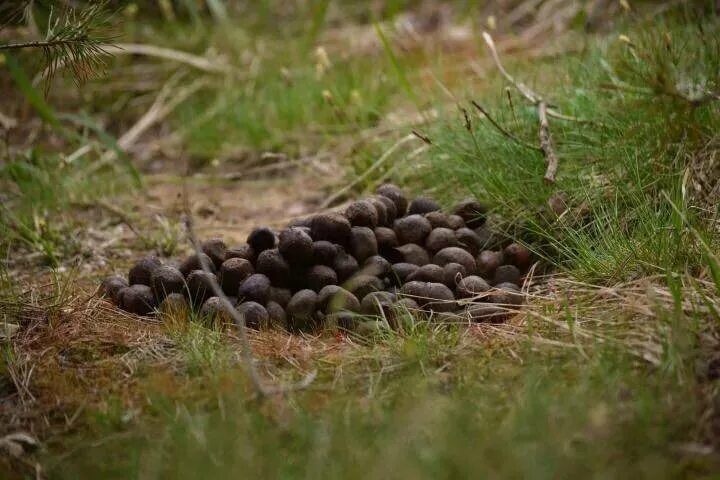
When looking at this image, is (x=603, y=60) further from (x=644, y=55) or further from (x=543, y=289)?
(x=543, y=289)

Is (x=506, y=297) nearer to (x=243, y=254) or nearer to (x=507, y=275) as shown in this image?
(x=507, y=275)

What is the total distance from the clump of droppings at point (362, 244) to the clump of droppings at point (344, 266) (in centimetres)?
4

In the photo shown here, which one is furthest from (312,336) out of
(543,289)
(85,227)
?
(85,227)

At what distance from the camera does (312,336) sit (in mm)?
2318

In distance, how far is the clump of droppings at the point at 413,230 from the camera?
269cm

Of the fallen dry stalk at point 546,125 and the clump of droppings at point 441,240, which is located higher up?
the fallen dry stalk at point 546,125

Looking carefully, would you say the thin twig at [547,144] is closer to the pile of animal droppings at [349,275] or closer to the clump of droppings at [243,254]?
the pile of animal droppings at [349,275]

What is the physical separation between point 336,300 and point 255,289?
261 millimetres

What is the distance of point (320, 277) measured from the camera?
2.47 meters

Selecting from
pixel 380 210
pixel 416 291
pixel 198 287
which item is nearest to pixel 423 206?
pixel 380 210

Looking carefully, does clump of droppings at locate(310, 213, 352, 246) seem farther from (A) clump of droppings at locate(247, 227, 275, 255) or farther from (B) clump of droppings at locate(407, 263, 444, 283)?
(B) clump of droppings at locate(407, 263, 444, 283)

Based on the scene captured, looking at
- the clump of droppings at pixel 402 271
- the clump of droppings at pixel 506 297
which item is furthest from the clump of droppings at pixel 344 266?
the clump of droppings at pixel 506 297

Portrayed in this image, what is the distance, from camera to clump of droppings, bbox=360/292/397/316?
232 cm

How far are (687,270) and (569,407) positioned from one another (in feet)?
2.44
